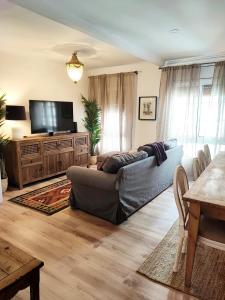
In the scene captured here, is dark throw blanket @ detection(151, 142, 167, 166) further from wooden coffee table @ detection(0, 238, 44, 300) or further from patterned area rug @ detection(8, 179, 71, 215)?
wooden coffee table @ detection(0, 238, 44, 300)

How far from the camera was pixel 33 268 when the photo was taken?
1.26 metres

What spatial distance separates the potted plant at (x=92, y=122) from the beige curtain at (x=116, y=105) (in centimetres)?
14

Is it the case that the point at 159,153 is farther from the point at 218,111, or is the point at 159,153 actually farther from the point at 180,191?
the point at 218,111

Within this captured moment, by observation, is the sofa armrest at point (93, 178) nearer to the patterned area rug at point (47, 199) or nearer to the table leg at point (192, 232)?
the patterned area rug at point (47, 199)

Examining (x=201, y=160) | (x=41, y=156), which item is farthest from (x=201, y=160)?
(x=41, y=156)

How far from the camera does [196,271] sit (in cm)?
199

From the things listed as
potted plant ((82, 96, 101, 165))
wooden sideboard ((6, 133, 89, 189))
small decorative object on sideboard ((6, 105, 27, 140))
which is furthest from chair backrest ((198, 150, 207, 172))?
potted plant ((82, 96, 101, 165))

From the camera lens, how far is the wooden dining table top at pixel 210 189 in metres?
1.66

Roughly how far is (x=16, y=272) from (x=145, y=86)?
4719mm

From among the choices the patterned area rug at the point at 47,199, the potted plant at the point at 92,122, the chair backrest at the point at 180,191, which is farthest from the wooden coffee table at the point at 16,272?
the potted plant at the point at 92,122

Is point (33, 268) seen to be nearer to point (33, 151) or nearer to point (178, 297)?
point (178, 297)

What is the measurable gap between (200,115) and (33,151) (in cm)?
338

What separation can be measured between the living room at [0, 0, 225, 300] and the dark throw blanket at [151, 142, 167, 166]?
22 millimetres

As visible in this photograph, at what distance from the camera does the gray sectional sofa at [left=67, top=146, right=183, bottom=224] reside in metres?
2.72
